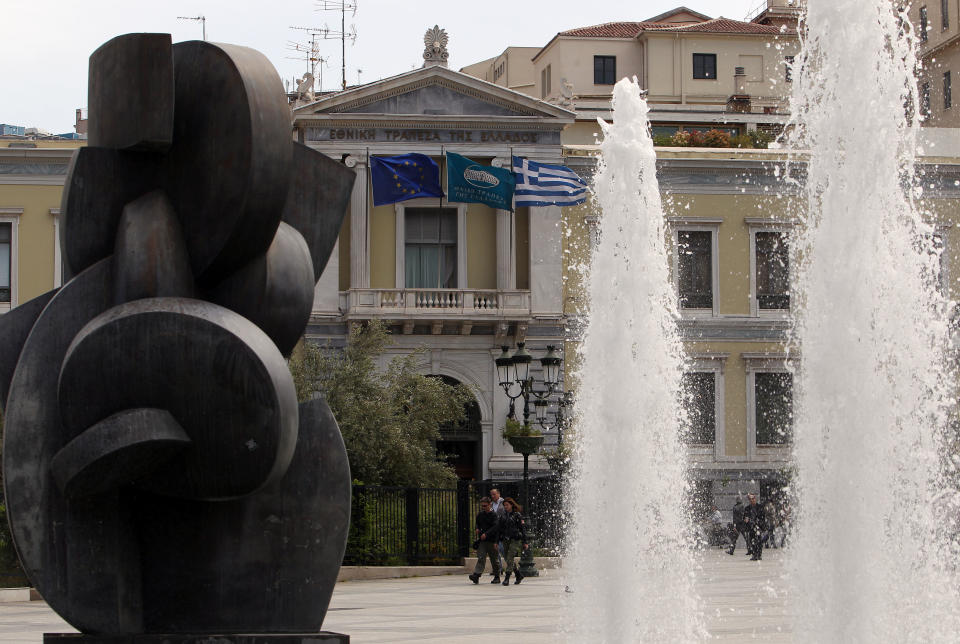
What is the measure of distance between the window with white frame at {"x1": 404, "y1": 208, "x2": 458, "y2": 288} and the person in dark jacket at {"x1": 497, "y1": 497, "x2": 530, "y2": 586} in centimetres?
1471

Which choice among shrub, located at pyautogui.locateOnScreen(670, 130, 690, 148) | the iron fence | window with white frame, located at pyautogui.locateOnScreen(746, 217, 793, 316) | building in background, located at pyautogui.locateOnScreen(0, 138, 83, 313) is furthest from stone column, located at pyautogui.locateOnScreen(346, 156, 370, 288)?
the iron fence

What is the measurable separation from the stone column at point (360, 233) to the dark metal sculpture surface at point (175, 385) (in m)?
25.3

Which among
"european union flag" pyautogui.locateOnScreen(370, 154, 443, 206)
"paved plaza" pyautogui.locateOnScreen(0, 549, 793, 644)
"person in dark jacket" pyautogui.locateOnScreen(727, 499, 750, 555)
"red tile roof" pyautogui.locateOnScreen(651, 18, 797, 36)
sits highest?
"red tile roof" pyautogui.locateOnScreen(651, 18, 797, 36)

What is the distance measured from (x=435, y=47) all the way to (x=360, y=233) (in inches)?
174

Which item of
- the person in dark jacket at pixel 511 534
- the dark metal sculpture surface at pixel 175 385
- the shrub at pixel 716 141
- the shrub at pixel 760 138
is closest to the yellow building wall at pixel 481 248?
the shrub at pixel 716 141

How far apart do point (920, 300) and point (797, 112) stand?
1764 millimetres

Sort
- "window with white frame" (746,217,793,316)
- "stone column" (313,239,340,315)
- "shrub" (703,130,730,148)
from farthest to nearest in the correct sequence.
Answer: "shrub" (703,130,730,148) < "window with white frame" (746,217,793,316) < "stone column" (313,239,340,315)

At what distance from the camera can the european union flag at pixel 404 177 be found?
31828mm

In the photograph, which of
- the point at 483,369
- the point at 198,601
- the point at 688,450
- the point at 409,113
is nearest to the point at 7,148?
the point at 409,113

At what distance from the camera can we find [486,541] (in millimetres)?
19141

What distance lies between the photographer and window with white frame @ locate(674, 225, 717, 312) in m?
34.1

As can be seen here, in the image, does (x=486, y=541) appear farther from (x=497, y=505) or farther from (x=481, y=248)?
(x=481, y=248)

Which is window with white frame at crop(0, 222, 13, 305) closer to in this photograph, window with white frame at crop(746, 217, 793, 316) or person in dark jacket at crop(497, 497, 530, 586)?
window with white frame at crop(746, 217, 793, 316)

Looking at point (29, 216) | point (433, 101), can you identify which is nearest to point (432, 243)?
point (433, 101)
